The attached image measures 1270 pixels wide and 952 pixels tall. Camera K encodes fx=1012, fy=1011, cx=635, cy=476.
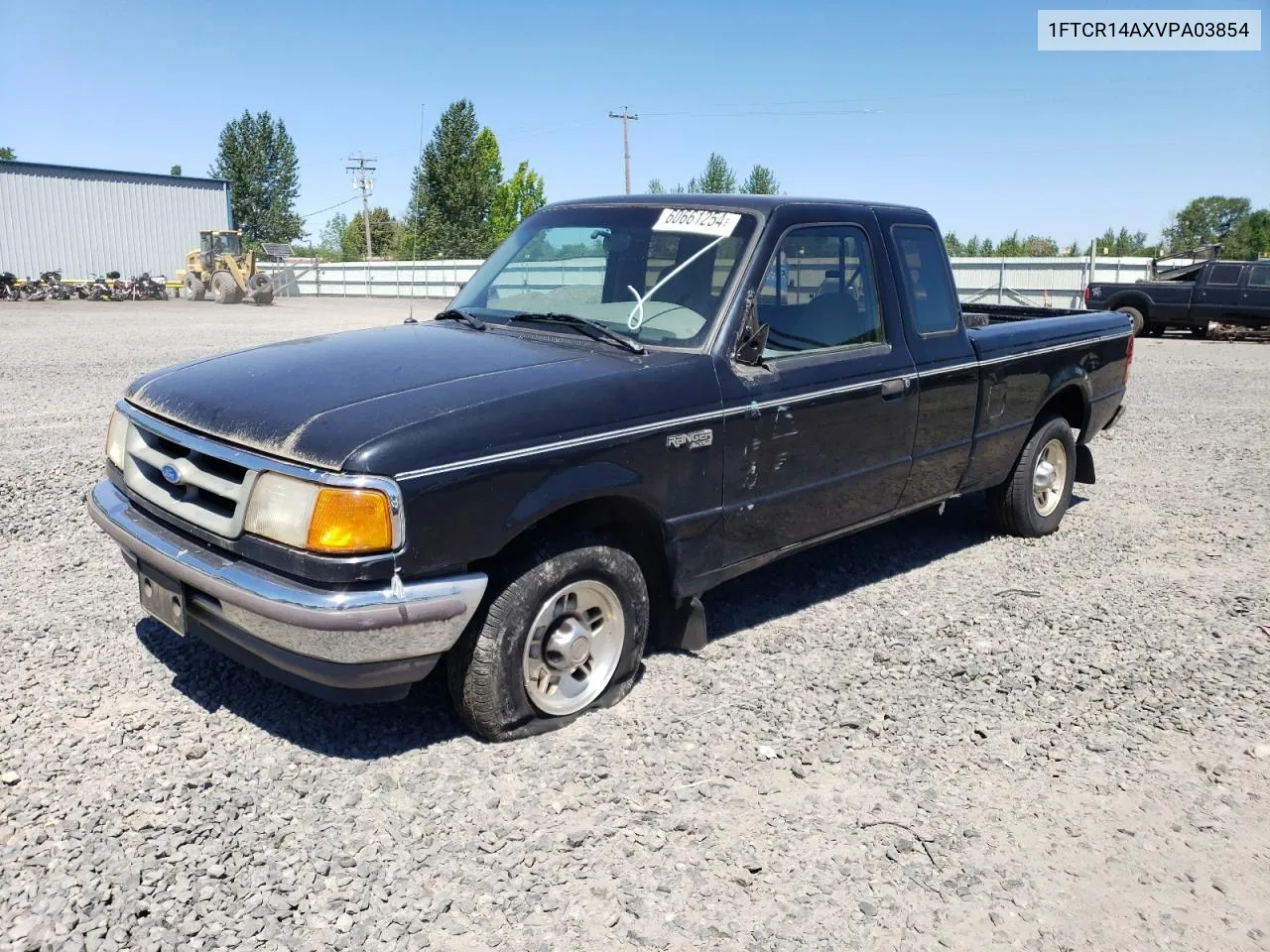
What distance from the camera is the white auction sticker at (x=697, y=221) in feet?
13.7

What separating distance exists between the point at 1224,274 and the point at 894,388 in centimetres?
1921

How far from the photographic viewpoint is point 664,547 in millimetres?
3779

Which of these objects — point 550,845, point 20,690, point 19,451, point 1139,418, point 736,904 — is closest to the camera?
point 736,904

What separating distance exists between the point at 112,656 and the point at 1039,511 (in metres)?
5.10

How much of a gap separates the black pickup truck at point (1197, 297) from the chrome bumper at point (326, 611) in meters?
20.2

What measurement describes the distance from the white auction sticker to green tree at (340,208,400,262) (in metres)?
70.8

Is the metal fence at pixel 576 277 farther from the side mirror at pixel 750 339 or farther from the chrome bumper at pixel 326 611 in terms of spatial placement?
the chrome bumper at pixel 326 611

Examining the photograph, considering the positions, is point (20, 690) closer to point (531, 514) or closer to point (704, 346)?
point (531, 514)

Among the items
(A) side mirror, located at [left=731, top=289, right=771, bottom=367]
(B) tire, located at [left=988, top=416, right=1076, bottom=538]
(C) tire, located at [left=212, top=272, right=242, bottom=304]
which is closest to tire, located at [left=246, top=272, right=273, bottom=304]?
(C) tire, located at [left=212, top=272, right=242, bottom=304]

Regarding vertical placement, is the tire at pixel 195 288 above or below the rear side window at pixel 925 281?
above

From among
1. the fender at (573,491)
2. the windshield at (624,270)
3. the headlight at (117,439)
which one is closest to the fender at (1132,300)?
the windshield at (624,270)

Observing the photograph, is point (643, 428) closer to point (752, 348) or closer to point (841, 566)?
point (752, 348)

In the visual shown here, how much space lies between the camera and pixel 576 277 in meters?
4.49


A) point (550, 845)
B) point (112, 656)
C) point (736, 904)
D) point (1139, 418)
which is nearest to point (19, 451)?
point (112, 656)
